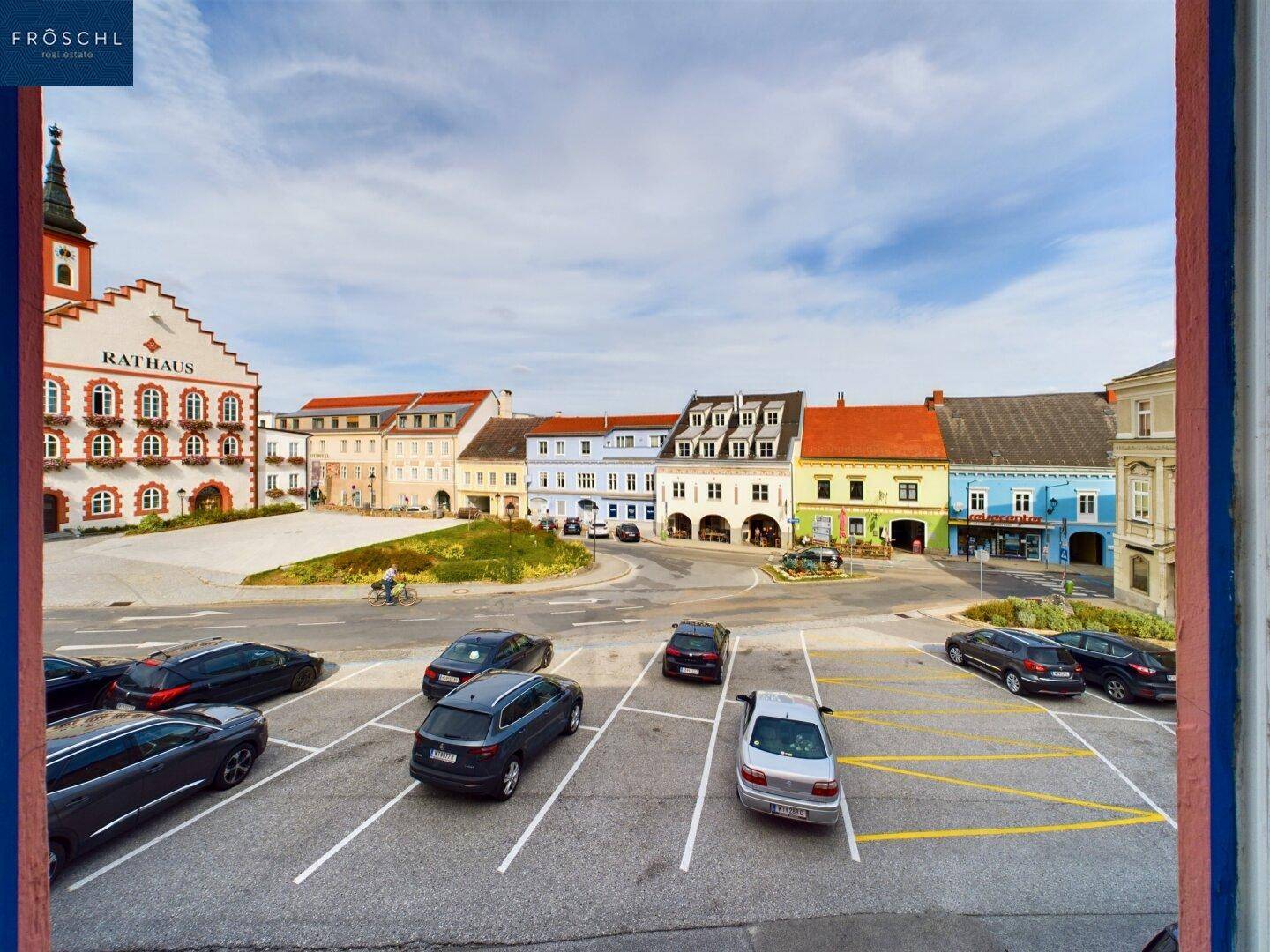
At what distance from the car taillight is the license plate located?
11.4 m

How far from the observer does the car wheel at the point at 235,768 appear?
9.23 metres

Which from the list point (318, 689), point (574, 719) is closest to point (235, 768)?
point (318, 689)

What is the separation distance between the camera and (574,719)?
11.5m

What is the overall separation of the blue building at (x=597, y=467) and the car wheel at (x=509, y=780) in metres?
36.1

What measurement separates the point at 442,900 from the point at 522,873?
3.35 feet

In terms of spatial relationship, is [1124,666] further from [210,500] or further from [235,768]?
[210,500]

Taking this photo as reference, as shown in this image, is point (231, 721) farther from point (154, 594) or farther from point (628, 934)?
point (154, 594)

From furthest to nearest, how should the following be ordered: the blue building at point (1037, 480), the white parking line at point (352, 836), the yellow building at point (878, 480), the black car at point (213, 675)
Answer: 1. the yellow building at point (878, 480)
2. the blue building at point (1037, 480)
3. the black car at point (213, 675)
4. the white parking line at point (352, 836)

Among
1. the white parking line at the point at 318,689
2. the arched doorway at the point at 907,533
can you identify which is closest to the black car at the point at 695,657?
the white parking line at the point at 318,689

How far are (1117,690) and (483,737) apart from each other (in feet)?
50.9

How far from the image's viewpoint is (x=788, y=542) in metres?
40.3

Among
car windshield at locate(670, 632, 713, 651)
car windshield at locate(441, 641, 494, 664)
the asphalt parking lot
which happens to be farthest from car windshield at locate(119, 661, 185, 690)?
car windshield at locate(670, 632, 713, 651)

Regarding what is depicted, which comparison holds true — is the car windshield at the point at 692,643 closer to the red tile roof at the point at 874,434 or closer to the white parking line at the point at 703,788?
the white parking line at the point at 703,788

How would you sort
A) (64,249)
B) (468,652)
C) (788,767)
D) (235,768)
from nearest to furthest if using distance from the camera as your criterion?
(788,767), (235,768), (468,652), (64,249)
